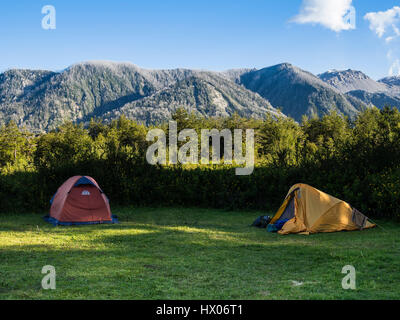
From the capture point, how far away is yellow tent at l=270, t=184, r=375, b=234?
13031mm

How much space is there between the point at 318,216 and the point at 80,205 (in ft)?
29.5

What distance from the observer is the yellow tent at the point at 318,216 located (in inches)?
513

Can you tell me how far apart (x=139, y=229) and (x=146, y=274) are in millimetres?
5875

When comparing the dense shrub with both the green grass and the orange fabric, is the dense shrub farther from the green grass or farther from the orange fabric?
the orange fabric

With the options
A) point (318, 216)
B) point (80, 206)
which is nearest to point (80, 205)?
point (80, 206)

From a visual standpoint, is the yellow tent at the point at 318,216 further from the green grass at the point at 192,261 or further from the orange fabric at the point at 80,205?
the orange fabric at the point at 80,205

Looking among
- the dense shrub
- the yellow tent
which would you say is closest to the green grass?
the yellow tent

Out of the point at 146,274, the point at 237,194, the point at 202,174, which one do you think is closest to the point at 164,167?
the point at 202,174

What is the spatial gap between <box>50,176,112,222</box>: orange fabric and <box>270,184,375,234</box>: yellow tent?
23.4 ft

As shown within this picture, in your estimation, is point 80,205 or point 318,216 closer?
point 318,216

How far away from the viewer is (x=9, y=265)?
27.2ft

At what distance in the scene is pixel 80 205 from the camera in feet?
49.3

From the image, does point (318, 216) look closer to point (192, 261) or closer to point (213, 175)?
point (192, 261)

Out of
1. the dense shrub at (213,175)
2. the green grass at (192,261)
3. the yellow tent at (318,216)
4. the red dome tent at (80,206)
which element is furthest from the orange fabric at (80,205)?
the yellow tent at (318,216)
